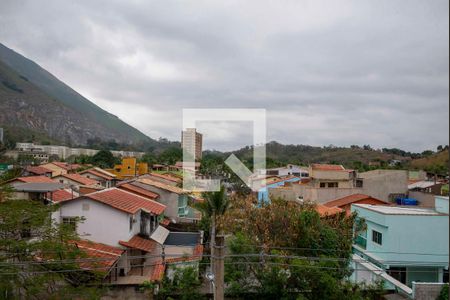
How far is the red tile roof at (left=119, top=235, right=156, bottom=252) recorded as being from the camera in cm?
1171

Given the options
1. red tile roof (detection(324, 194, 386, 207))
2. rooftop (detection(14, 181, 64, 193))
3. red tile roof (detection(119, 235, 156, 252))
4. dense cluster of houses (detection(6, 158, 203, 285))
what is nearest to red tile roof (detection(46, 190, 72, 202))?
dense cluster of houses (detection(6, 158, 203, 285))

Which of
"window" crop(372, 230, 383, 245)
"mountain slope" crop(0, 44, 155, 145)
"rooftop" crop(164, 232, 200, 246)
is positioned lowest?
"rooftop" crop(164, 232, 200, 246)

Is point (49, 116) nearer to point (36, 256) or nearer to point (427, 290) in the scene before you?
point (36, 256)

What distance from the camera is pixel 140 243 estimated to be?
1241 centimetres

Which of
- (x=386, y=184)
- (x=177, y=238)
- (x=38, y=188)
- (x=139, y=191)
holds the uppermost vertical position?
(x=38, y=188)

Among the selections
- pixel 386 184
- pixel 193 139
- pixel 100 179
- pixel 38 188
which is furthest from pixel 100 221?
pixel 100 179

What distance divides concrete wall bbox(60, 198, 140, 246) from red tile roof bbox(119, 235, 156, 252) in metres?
0.25

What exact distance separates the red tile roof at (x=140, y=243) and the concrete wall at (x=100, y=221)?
9.7 inches

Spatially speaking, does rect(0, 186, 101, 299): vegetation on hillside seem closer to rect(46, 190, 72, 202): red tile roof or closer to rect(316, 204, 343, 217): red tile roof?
rect(46, 190, 72, 202): red tile roof

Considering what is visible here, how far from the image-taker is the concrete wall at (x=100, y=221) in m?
11.8

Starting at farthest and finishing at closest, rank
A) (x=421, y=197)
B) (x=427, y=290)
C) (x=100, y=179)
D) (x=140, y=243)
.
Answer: (x=100, y=179) < (x=421, y=197) < (x=140, y=243) < (x=427, y=290)

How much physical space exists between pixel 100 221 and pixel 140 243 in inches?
63.3

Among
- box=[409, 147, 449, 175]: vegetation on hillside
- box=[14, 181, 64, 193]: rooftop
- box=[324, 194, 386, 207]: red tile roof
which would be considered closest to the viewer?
box=[409, 147, 449, 175]: vegetation on hillside

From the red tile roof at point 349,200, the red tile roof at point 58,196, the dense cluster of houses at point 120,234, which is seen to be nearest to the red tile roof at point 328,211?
the red tile roof at point 349,200
